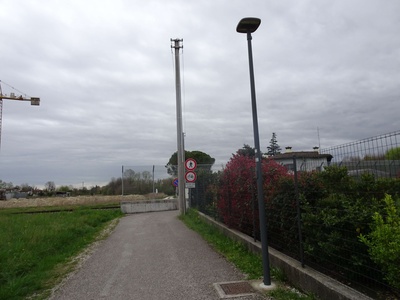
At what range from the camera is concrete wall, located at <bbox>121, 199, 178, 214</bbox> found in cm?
2211

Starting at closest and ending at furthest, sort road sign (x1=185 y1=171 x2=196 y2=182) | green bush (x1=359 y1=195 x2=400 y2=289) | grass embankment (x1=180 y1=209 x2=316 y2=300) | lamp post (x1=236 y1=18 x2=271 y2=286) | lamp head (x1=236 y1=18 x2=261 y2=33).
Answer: green bush (x1=359 y1=195 x2=400 y2=289), grass embankment (x1=180 y1=209 x2=316 y2=300), lamp post (x1=236 y1=18 x2=271 y2=286), lamp head (x1=236 y1=18 x2=261 y2=33), road sign (x1=185 y1=171 x2=196 y2=182)

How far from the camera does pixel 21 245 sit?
874 centimetres

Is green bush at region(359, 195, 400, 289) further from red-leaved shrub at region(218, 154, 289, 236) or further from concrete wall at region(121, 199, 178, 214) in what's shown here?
concrete wall at region(121, 199, 178, 214)

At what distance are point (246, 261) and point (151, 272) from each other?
1.87 metres

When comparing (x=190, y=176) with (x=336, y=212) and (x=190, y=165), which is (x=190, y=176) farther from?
(x=336, y=212)

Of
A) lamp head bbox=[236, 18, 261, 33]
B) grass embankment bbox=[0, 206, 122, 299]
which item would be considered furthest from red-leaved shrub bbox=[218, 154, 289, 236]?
grass embankment bbox=[0, 206, 122, 299]

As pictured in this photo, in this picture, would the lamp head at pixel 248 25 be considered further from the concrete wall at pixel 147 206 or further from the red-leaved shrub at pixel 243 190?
the concrete wall at pixel 147 206

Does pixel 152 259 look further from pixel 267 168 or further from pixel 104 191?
pixel 104 191

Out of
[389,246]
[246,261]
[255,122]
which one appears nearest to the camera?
[389,246]

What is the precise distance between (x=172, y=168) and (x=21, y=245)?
18.2 meters

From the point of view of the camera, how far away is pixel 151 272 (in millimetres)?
6660

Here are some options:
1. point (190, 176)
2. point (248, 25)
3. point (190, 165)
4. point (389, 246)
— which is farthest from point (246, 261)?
point (190, 165)

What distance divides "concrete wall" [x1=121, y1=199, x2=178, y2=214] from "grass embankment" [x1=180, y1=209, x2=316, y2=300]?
11322 mm

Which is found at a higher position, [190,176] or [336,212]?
[190,176]
